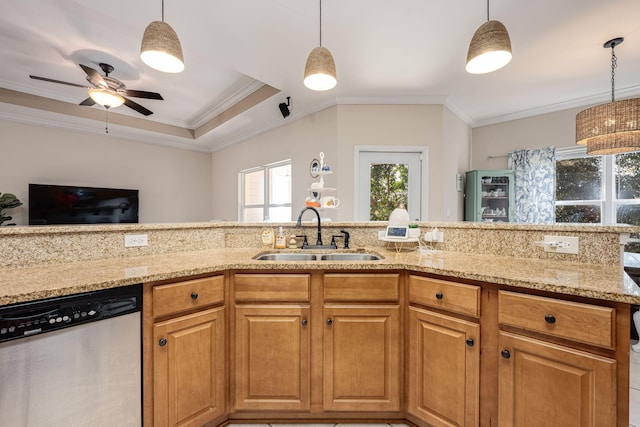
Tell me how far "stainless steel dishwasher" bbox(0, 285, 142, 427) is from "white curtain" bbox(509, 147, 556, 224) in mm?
4753

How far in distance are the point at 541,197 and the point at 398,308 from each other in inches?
152

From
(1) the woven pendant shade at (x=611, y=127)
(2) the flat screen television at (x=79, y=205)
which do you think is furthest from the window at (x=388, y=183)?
(2) the flat screen television at (x=79, y=205)

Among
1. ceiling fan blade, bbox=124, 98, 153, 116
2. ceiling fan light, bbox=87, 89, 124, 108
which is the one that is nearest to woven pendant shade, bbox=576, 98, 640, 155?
ceiling fan blade, bbox=124, 98, 153, 116

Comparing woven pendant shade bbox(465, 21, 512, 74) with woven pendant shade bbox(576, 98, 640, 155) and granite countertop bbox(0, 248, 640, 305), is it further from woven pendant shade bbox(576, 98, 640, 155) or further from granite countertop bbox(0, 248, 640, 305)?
woven pendant shade bbox(576, 98, 640, 155)

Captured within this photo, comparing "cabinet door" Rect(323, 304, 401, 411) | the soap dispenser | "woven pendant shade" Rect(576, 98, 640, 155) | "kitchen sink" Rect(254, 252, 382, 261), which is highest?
"woven pendant shade" Rect(576, 98, 640, 155)

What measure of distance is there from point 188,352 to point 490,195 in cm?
450

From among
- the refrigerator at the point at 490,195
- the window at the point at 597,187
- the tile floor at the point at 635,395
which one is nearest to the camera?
the tile floor at the point at 635,395

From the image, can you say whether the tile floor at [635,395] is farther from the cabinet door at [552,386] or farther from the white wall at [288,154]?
the white wall at [288,154]

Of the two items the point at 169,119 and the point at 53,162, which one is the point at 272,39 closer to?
the point at 169,119

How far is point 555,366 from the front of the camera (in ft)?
3.45

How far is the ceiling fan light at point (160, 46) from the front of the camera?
1.35 metres

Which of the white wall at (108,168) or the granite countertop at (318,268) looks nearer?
the granite countertop at (318,268)

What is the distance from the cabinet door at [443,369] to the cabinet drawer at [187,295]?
1050mm

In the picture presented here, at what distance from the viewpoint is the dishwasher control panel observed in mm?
961
